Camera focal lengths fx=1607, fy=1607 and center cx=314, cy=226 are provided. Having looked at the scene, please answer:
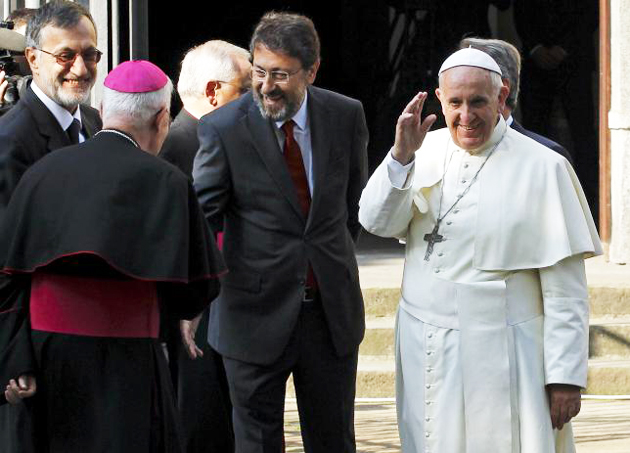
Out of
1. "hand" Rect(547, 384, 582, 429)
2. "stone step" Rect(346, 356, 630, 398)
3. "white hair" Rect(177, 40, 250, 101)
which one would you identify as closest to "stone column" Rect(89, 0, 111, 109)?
"stone step" Rect(346, 356, 630, 398)

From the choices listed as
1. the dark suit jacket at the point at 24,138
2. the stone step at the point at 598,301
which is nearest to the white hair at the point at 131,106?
the dark suit jacket at the point at 24,138

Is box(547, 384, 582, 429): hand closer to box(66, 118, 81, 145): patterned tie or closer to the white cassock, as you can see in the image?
the white cassock

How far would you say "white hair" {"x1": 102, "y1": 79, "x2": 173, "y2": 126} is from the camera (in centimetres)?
473

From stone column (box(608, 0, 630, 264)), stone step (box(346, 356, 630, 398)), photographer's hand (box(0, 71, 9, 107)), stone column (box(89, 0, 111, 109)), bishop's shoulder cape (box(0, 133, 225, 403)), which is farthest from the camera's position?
stone column (box(608, 0, 630, 264))

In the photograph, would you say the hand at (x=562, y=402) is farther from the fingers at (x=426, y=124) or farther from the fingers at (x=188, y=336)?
the fingers at (x=188, y=336)

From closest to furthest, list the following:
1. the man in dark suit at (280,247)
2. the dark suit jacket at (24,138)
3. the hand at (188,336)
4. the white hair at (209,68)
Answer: the dark suit jacket at (24,138) → the man in dark suit at (280,247) → the hand at (188,336) → the white hair at (209,68)

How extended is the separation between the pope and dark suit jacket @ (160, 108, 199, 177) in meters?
1.54

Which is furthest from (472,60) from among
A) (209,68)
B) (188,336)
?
(209,68)

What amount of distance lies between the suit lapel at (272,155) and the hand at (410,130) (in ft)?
2.75

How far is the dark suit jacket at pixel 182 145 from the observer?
20.8 ft

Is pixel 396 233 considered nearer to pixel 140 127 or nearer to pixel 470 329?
pixel 470 329

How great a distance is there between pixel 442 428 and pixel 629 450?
2.72 meters

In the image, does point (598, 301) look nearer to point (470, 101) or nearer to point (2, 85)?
point (2, 85)

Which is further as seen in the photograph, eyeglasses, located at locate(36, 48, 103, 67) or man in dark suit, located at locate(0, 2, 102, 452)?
eyeglasses, located at locate(36, 48, 103, 67)
